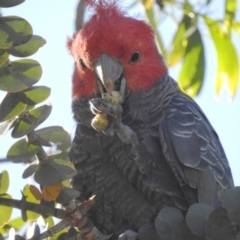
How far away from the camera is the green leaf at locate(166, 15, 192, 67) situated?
353 centimetres

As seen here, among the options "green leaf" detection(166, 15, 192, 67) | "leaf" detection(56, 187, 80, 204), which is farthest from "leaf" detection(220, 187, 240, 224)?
"green leaf" detection(166, 15, 192, 67)

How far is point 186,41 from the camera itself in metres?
3.55

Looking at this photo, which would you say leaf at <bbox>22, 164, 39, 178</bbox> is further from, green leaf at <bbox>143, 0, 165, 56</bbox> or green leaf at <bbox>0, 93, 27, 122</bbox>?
green leaf at <bbox>143, 0, 165, 56</bbox>

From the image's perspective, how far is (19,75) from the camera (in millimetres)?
1773

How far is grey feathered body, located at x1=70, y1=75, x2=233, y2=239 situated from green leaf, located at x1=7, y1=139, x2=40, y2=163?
917mm

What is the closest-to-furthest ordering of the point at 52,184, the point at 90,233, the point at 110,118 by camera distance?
the point at 52,184 → the point at 110,118 → the point at 90,233

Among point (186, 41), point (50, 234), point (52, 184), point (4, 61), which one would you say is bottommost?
point (50, 234)

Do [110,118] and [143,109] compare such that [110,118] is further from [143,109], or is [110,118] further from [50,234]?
[143,109]

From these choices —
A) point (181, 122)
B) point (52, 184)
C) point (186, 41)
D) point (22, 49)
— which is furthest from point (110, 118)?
point (186, 41)

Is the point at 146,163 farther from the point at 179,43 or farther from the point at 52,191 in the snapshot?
the point at 179,43

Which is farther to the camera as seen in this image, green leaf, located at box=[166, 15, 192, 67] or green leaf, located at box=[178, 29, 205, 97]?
green leaf, located at box=[178, 29, 205, 97]

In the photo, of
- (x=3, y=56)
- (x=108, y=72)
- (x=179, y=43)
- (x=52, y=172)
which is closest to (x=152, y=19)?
(x=179, y=43)

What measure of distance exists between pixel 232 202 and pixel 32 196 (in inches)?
30.4

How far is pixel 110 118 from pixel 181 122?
0.74 metres
